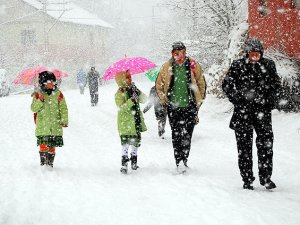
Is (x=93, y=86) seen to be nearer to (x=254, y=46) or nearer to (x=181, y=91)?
(x=181, y=91)

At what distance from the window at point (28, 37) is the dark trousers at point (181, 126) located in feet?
145

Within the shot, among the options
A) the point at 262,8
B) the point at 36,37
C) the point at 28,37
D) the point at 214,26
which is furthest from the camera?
the point at 28,37

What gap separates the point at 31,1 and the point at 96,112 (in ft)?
120

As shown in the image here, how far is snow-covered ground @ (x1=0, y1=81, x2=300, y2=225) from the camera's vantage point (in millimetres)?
5004

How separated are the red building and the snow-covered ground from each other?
10.9 ft

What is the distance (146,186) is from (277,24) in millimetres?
10258

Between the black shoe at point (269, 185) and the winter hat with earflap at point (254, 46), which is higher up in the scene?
the winter hat with earflap at point (254, 46)

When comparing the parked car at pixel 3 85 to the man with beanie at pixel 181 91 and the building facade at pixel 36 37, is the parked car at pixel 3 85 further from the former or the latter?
the man with beanie at pixel 181 91

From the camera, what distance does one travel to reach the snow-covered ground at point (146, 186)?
5004mm

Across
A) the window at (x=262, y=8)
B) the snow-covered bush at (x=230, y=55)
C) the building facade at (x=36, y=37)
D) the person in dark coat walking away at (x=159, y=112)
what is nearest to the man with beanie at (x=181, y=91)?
the person in dark coat walking away at (x=159, y=112)

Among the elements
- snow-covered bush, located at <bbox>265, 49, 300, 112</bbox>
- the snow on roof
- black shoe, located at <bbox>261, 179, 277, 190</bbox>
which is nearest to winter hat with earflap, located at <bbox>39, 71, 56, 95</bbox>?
black shoe, located at <bbox>261, 179, 277, 190</bbox>

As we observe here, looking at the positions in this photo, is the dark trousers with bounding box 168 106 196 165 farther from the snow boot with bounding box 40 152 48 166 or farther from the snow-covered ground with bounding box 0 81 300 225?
the snow boot with bounding box 40 152 48 166

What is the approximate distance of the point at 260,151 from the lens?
18.9 ft

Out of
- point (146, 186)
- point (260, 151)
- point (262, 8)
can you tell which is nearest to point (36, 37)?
point (262, 8)
